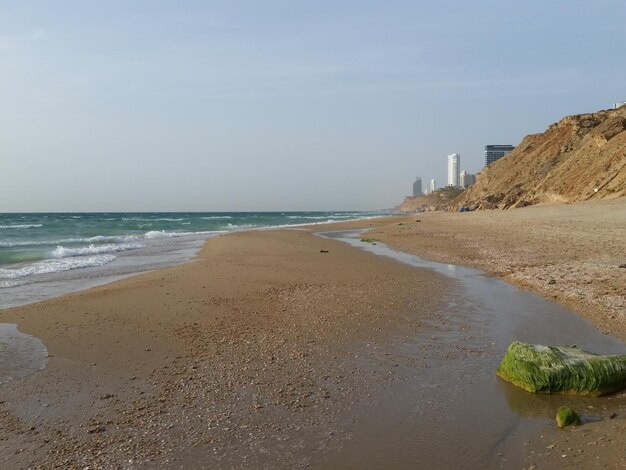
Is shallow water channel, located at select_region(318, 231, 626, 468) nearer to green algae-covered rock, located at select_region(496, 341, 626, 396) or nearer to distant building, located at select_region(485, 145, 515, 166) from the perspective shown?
green algae-covered rock, located at select_region(496, 341, 626, 396)

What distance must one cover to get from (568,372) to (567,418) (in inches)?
33.5

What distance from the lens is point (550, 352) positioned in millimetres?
5148

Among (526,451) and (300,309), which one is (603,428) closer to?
(526,451)

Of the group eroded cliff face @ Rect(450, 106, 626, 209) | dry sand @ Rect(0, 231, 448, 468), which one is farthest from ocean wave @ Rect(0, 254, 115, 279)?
eroded cliff face @ Rect(450, 106, 626, 209)

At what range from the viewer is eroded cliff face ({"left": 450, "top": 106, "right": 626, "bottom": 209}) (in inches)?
1561

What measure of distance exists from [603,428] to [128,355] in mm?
5511

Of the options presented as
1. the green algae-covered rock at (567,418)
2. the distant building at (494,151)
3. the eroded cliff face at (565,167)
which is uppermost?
the distant building at (494,151)

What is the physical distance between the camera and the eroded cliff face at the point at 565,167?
39.7 meters

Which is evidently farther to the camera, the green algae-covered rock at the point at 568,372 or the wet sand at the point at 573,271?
the green algae-covered rock at the point at 568,372

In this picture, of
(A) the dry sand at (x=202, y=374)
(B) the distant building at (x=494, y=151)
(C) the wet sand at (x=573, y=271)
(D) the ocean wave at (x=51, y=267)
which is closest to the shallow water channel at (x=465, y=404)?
(C) the wet sand at (x=573, y=271)

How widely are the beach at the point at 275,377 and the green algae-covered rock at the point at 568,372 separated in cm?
19

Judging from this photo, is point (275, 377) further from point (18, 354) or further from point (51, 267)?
point (51, 267)

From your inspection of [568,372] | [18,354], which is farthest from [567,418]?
[18,354]

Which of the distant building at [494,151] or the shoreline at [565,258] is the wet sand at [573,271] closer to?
the shoreline at [565,258]
